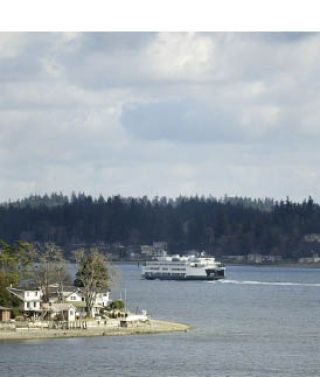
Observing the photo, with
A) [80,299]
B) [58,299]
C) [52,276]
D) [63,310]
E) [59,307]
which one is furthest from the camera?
[52,276]

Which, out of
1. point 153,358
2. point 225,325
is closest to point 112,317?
point 225,325

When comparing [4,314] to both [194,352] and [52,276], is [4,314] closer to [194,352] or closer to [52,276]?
[52,276]

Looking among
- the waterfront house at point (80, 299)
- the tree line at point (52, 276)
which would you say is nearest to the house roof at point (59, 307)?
the tree line at point (52, 276)

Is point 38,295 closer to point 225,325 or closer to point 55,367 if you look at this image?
point 225,325

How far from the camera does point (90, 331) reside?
3962 inches

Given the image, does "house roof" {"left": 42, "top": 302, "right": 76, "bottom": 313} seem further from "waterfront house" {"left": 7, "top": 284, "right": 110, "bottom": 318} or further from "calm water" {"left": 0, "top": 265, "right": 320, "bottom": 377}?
"calm water" {"left": 0, "top": 265, "right": 320, "bottom": 377}

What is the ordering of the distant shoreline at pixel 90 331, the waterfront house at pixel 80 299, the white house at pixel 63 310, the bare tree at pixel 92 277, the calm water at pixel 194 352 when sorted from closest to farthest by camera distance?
the calm water at pixel 194 352 < the distant shoreline at pixel 90 331 < the white house at pixel 63 310 < the bare tree at pixel 92 277 < the waterfront house at pixel 80 299

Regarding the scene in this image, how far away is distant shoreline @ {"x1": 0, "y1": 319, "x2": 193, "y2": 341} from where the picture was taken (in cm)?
9706

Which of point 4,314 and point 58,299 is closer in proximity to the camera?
point 4,314

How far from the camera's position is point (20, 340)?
95875 mm

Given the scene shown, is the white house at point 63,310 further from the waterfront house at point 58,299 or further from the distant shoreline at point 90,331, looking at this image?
the distant shoreline at point 90,331

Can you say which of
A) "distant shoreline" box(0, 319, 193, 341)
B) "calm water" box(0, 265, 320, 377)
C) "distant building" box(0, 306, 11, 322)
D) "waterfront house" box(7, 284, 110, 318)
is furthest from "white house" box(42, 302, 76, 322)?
"calm water" box(0, 265, 320, 377)

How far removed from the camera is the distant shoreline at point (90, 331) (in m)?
97.1

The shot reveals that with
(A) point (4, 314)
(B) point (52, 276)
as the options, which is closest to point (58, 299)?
(B) point (52, 276)
